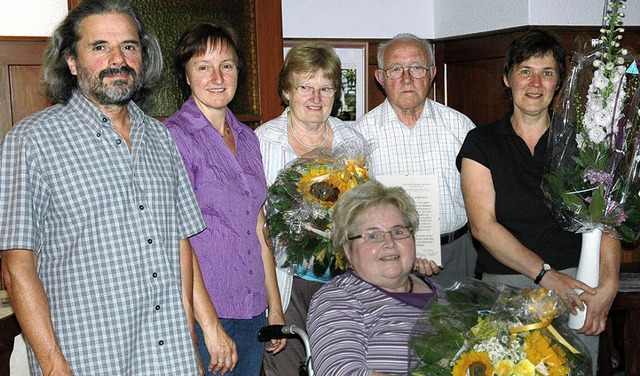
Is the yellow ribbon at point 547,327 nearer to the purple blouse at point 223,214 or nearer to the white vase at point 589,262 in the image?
the white vase at point 589,262

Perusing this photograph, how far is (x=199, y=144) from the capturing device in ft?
9.29

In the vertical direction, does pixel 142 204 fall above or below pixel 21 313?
above

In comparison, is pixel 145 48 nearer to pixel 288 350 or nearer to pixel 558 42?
pixel 288 350

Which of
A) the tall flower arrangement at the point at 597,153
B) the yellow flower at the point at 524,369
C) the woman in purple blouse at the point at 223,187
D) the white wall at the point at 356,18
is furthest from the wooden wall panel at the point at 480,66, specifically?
the yellow flower at the point at 524,369

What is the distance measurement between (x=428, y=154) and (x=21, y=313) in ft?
6.09

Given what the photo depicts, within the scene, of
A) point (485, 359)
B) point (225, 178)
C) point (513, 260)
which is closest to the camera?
point (485, 359)

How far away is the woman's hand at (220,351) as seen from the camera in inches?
104

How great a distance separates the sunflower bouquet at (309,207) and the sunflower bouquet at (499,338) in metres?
0.68

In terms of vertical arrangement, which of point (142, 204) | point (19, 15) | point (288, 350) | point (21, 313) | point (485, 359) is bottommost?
point (288, 350)

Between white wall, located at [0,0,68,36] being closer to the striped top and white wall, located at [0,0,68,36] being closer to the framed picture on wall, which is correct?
the framed picture on wall

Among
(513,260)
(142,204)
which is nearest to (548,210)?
(513,260)

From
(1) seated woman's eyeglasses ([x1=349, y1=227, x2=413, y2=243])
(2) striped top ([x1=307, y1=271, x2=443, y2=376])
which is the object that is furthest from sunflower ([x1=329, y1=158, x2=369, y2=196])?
(2) striped top ([x1=307, y1=271, x2=443, y2=376])

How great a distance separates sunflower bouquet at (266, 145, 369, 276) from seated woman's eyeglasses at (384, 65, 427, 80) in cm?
62

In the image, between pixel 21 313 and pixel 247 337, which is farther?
pixel 247 337
